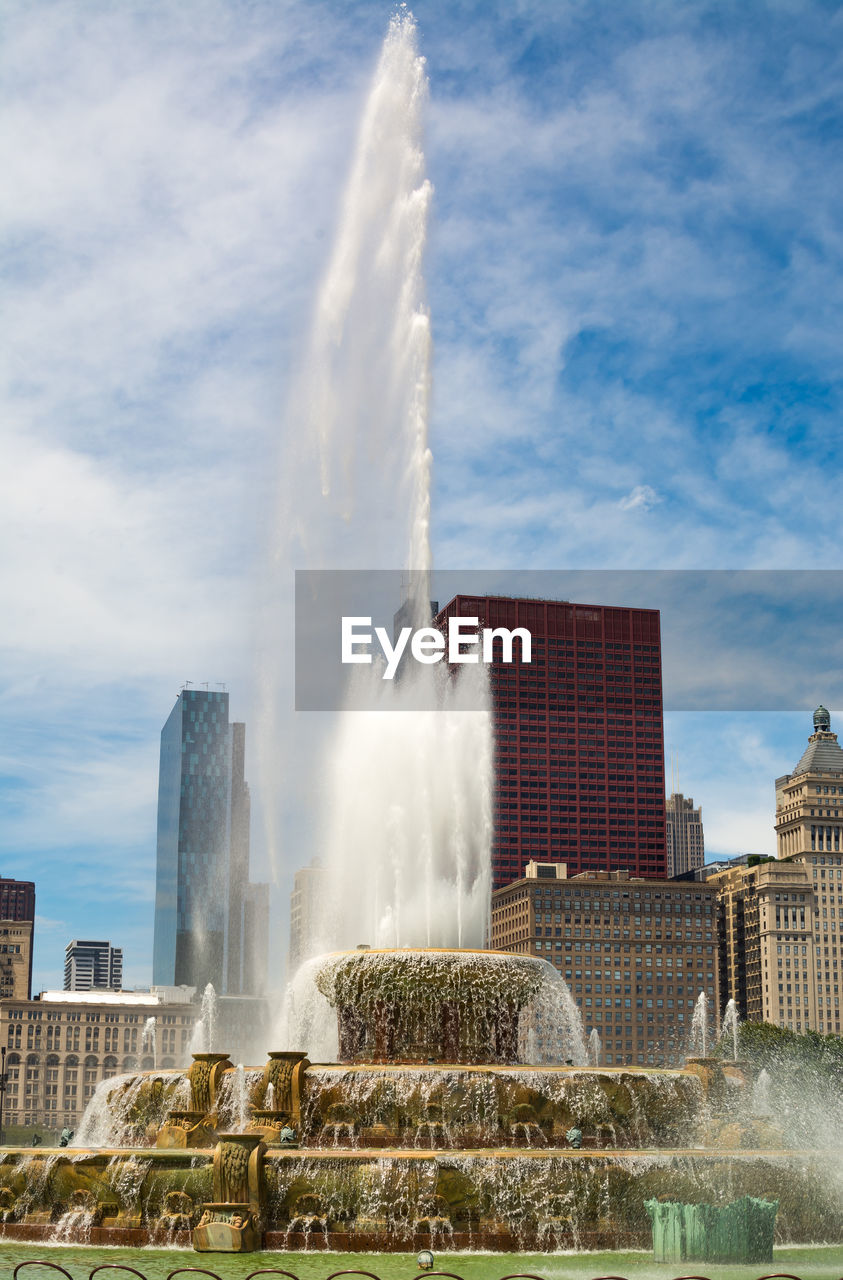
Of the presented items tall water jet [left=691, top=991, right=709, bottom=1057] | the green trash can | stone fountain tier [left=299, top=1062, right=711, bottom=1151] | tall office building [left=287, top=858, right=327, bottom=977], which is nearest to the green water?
the green trash can

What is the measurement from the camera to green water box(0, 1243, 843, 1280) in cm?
2522

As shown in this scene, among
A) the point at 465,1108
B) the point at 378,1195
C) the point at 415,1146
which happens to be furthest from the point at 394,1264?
the point at 465,1108

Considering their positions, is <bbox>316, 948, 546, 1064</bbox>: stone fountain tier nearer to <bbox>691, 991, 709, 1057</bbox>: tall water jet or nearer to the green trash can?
the green trash can

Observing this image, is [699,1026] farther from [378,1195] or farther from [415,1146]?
[378,1195]

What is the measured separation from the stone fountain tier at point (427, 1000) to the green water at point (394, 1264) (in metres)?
11.8

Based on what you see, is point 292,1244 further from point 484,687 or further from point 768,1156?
point 484,687

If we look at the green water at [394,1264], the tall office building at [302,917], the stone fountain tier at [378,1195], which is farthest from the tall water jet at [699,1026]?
the green water at [394,1264]

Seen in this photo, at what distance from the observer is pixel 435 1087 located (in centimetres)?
3412

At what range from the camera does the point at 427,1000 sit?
4038 centimetres

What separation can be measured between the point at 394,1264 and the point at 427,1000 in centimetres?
1380

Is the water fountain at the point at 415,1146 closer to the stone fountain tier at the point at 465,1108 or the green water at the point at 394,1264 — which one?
the stone fountain tier at the point at 465,1108

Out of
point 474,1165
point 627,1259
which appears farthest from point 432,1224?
point 627,1259

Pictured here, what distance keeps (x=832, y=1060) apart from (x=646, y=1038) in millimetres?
85141

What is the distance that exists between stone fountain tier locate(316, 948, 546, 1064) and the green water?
11818 mm
